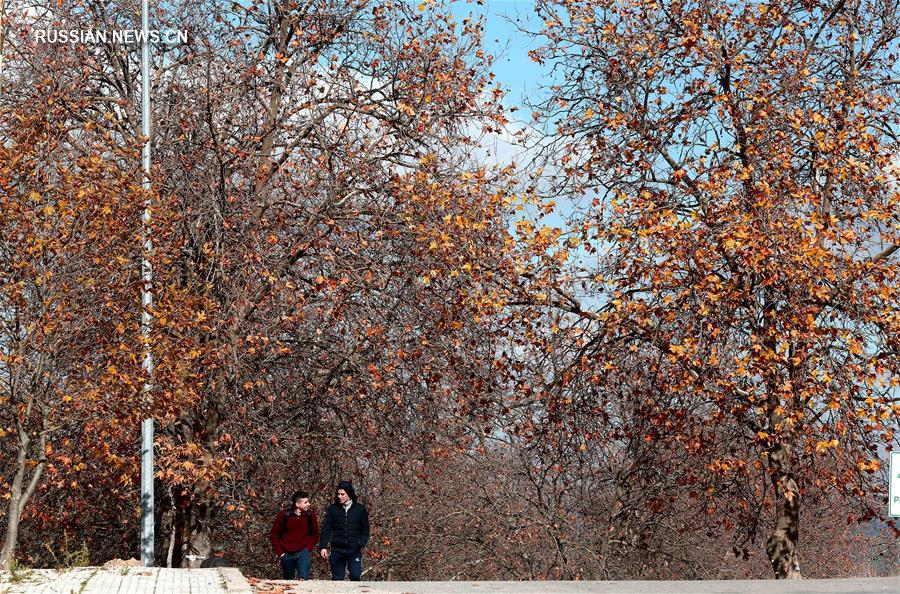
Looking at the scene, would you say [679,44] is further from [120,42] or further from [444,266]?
[120,42]

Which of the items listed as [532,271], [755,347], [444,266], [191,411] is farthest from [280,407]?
[755,347]

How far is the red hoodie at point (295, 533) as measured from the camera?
13.6m

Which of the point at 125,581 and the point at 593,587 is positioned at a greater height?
the point at 125,581

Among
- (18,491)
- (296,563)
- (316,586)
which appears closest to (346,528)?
(296,563)

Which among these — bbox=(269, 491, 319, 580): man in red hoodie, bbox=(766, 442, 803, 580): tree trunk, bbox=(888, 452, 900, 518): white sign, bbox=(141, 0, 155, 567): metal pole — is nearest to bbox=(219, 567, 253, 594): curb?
bbox=(269, 491, 319, 580): man in red hoodie

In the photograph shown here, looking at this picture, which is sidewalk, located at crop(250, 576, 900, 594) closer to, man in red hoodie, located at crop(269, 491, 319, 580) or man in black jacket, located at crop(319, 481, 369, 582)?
man in black jacket, located at crop(319, 481, 369, 582)

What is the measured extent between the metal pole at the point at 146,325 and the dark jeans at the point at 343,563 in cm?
281

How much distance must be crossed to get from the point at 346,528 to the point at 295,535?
784mm

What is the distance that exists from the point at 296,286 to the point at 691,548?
1516 centimetres

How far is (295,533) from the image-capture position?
13.6 m

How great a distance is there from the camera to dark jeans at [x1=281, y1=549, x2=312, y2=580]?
44.6ft

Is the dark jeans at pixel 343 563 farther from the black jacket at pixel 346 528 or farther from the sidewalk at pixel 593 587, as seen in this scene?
the sidewalk at pixel 593 587

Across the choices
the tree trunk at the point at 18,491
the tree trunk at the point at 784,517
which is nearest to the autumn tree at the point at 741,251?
the tree trunk at the point at 784,517

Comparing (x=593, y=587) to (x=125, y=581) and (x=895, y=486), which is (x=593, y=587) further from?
(x=125, y=581)
